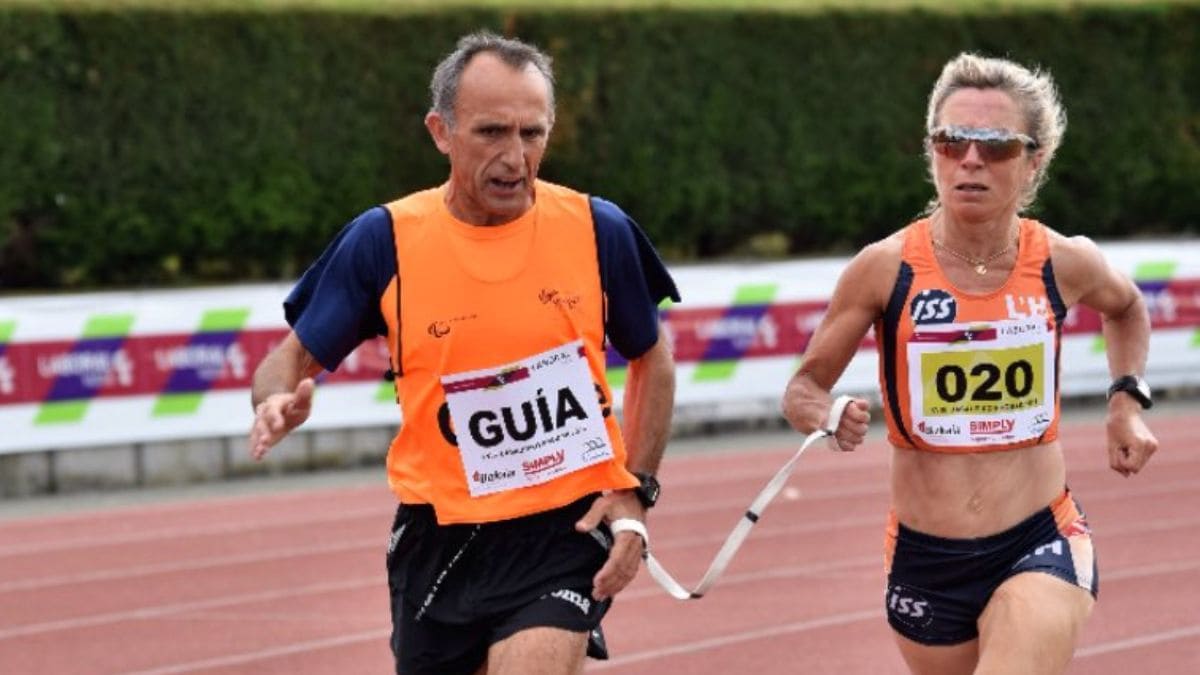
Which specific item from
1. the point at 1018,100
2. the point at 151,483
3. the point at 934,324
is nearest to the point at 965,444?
the point at 934,324

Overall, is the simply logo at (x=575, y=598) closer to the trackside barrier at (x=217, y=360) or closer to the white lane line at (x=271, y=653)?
the white lane line at (x=271, y=653)

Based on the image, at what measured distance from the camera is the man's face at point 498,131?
4.85 m

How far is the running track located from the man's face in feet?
13.1

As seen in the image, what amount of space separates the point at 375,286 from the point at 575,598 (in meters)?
0.71

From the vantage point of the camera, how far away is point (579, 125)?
822 inches

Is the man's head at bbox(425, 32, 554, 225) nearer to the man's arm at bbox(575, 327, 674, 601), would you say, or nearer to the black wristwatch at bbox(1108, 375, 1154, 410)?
the man's arm at bbox(575, 327, 674, 601)

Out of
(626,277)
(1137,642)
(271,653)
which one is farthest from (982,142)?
(271,653)

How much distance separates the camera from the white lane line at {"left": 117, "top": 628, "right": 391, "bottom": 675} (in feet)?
29.2

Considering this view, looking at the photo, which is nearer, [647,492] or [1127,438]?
[647,492]

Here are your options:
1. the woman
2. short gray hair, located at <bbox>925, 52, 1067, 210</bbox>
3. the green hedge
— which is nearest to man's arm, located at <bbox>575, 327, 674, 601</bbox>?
the woman

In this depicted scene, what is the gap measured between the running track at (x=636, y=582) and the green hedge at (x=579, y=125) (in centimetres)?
558

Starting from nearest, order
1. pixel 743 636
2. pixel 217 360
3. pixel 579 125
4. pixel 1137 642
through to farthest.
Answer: pixel 1137 642
pixel 743 636
pixel 217 360
pixel 579 125

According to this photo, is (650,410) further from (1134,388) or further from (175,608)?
(175,608)

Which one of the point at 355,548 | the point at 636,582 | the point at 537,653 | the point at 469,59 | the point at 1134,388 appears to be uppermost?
the point at 469,59
